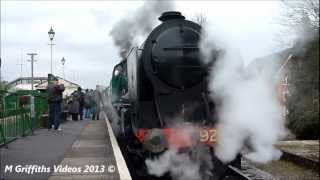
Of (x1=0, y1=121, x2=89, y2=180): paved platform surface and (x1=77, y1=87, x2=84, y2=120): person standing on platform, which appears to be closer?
(x1=0, y1=121, x2=89, y2=180): paved platform surface

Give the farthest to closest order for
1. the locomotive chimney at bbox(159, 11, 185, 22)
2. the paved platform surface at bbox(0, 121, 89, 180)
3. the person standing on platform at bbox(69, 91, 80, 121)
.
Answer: the person standing on platform at bbox(69, 91, 80, 121) < the locomotive chimney at bbox(159, 11, 185, 22) < the paved platform surface at bbox(0, 121, 89, 180)

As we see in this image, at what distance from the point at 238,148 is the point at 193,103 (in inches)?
47.5

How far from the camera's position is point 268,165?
1800 centimetres

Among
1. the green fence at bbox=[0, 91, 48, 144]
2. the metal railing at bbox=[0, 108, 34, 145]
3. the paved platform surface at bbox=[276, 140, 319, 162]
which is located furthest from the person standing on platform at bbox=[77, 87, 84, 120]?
the metal railing at bbox=[0, 108, 34, 145]

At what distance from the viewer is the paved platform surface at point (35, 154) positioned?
9.21 meters

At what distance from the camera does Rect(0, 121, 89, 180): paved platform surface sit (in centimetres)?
921

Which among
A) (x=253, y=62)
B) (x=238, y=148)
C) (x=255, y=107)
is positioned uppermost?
(x=253, y=62)

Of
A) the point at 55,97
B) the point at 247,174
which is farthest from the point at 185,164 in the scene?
Answer: the point at 55,97

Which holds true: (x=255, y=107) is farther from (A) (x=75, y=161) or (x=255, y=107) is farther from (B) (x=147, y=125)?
(A) (x=75, y=161)

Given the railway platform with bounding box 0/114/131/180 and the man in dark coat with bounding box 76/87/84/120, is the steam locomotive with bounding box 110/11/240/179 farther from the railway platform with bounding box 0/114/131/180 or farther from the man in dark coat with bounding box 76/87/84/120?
the man in dark coat with bounding box 76/87/84/120

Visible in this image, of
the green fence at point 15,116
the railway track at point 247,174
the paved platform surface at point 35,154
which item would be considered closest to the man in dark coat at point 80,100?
the green fence at point 15,116

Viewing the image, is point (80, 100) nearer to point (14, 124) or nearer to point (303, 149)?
point (303, 149)

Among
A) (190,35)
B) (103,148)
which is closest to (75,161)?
(103,148)

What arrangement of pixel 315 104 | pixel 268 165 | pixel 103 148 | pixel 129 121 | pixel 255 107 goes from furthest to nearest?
pixel 315 104
pixel 268 165
pixel 103 148
pixel 129 121
pixel 255 107
